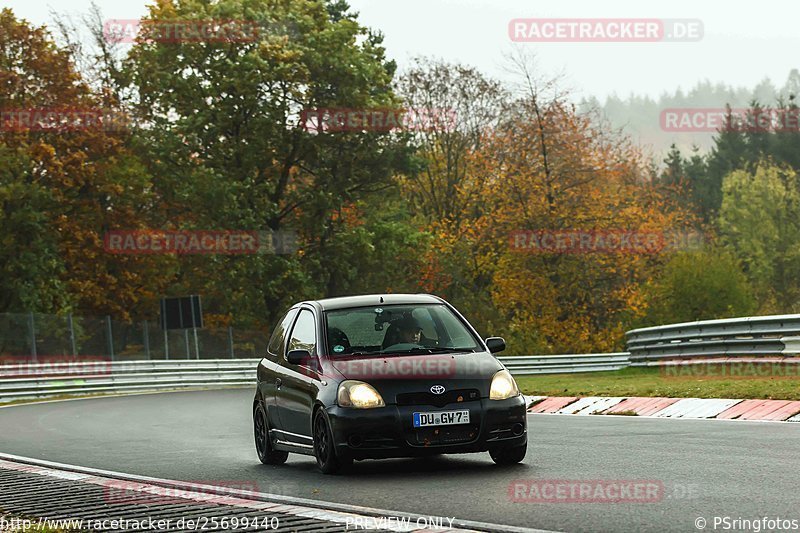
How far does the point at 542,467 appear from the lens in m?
11.5

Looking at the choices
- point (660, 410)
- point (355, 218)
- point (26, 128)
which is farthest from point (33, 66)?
point (660, 410)

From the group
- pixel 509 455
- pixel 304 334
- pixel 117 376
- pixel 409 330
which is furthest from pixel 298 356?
pixel 117 376

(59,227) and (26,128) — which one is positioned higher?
(26,128)

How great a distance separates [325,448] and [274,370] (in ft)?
6.10

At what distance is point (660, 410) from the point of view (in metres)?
17.8

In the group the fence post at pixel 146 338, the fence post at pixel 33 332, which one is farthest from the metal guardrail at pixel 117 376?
the fence post at pixel 146 338

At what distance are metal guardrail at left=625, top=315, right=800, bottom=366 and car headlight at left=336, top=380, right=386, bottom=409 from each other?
12.5m

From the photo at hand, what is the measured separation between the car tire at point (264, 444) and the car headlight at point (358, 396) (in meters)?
1.96

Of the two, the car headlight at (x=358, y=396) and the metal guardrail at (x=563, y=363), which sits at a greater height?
the car headlight at (x=358, y=396)

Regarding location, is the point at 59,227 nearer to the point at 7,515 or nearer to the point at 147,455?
the point at 147,455

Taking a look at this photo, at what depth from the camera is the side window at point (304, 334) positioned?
12.7m

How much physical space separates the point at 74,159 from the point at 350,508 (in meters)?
45.1

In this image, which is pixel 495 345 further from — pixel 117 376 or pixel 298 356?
pixel 117 376

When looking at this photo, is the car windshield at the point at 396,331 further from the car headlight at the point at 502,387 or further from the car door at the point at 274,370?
the car door at the point at 274,370
